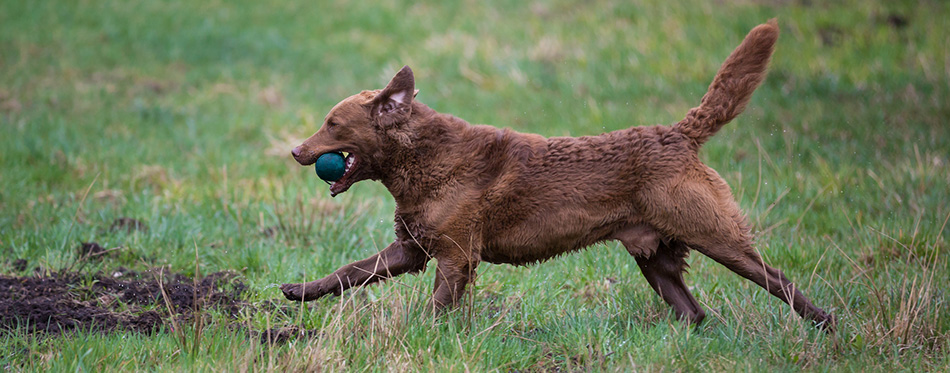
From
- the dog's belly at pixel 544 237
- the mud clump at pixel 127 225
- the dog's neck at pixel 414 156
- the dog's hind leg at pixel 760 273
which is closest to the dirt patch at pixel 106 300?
the mud clump at pixel 127 225

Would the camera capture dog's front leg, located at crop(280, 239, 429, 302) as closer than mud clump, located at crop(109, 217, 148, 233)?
Yes

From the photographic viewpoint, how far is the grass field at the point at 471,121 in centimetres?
397

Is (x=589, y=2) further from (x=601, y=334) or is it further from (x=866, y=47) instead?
(x=601, y=334)

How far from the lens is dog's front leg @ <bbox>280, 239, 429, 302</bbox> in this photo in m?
4.15

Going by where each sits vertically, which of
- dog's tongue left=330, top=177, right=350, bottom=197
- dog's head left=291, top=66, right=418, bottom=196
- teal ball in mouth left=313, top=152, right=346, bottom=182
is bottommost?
dog's tongue left=330, top=177, right=350, bottom=197

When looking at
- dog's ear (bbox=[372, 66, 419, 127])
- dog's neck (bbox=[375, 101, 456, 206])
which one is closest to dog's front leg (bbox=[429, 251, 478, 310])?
dog's neck (bbox=[375, 101, 456, 206])

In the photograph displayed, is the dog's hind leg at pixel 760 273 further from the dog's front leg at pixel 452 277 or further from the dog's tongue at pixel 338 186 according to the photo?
the dog's tongue at pixel 338 186

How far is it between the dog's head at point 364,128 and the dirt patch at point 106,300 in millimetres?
876

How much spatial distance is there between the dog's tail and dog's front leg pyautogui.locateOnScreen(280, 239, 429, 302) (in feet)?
4.68

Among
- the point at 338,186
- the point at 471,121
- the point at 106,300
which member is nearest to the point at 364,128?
the point at 338,186

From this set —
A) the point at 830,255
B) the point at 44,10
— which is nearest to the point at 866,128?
the point at 830,255

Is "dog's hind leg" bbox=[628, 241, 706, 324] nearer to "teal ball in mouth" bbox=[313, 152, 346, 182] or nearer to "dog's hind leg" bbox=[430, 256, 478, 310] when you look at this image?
"dog's hind leg" bbox=[430, 256, 478, 310]

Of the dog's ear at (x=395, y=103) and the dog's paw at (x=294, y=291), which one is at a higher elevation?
the dog's ear at (x=395, y=103)

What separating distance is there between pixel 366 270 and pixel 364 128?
27.1 inches
